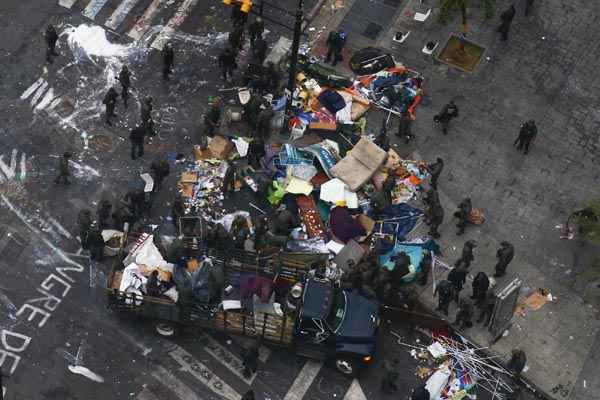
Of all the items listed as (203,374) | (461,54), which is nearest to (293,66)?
(461,54)

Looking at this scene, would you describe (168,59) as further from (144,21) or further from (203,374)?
(203,374)

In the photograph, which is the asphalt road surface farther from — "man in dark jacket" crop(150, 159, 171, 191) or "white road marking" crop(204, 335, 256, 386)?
"man in dark jacket" crop(150, 159, 171, 191)

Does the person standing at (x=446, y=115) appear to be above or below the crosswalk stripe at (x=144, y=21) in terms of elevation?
above

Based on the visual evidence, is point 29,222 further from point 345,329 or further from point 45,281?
point 345,329

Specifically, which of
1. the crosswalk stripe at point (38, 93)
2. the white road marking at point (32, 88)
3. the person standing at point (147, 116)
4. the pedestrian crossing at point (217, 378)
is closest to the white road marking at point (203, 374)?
the pedestrian crossing at point (217, 378)

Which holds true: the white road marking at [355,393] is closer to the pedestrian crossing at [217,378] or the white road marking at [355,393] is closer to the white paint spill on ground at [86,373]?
the pedestrian crossing at [217,378]

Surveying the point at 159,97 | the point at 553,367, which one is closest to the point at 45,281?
the point at 159,97

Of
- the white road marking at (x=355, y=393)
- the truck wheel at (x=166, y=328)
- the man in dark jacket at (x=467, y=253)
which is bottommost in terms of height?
the truck wheel at (x=166, y=328)
